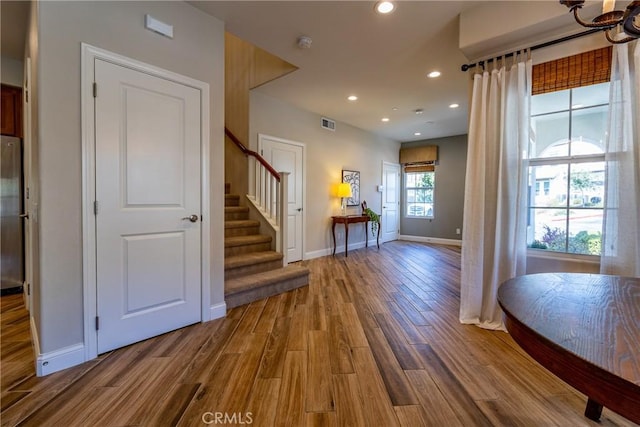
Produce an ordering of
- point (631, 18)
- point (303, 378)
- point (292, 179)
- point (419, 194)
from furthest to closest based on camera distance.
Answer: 1. point (419, 194)
2. point (292, 179)
3. point (303, 378)
4. point (631, 18)

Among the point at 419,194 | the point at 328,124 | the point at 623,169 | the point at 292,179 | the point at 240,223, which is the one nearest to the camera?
the point at 623,169

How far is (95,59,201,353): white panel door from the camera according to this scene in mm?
1973

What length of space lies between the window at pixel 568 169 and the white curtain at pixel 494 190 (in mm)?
203

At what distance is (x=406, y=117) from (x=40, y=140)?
5353 millimetres

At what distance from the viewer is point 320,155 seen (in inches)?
219

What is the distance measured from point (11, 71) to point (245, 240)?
3.28 m

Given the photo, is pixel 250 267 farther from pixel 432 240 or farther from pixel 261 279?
pixel 432 240

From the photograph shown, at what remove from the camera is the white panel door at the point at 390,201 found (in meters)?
7.38

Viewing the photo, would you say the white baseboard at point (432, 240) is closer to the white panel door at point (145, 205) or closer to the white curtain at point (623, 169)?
the white curtain at point (623, 169)

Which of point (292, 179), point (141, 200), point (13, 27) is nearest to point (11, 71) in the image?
point (13, 27)

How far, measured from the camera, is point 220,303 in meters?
2.65

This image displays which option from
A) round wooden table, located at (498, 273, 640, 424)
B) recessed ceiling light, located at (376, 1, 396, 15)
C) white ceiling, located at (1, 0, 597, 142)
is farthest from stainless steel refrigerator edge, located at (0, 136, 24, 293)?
round wooden table, located at (498, 273, 640, 424)

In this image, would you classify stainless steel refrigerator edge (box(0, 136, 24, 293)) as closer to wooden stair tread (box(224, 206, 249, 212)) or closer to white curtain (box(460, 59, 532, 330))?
wooden stair tread (box(224, 206, 249, 212))

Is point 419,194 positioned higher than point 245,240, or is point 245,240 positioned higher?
point 419,194
